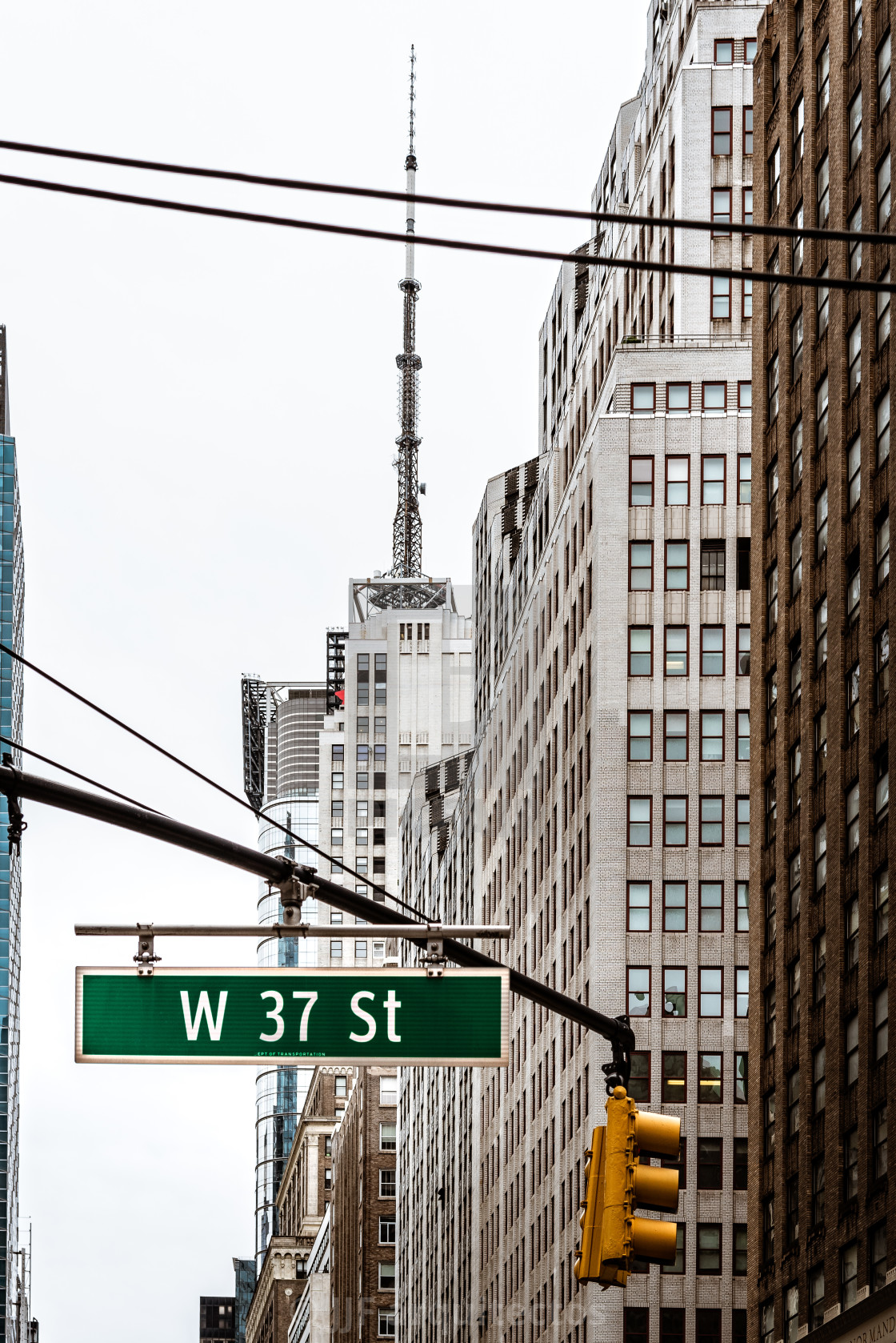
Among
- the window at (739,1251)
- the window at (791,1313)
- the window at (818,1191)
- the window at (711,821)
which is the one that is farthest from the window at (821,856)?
the window at (711,821)

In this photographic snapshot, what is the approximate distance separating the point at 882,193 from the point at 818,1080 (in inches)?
805

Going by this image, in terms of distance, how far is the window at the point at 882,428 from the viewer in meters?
50.2

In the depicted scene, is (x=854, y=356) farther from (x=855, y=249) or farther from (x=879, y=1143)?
(x=879, y=1143)

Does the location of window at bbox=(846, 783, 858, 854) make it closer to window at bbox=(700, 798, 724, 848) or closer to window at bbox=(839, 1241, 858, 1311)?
window at bbox=(839, 1241, 858, 1311)

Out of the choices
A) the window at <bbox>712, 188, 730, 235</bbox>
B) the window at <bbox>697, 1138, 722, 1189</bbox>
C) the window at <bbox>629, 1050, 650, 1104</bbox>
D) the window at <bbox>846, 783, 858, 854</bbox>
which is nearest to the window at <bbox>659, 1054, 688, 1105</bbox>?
the window at <bbox>629, 1050, 650, 1104</bbox>

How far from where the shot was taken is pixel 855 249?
54156 mm

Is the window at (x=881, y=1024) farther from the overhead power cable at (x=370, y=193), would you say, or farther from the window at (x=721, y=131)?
the window at (x=721, y=131)

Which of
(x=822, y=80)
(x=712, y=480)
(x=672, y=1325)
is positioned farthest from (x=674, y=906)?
(x=822, y=80)

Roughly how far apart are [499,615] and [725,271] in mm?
107386

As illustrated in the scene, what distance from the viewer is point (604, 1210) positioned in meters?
15.1

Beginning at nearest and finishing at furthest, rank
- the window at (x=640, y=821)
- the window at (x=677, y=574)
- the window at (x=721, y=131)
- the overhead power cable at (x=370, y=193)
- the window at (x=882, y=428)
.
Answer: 1. the overhead power cable at (x=370, y=193)
2. the window at (x=882, y=428)
3. the window at (x=640, y=821)
4. the window at (x=677, y=574)
5. the window at (x=721, y=131)

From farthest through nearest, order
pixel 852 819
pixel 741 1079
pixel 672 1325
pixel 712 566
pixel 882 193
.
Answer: pixel 712 566 → pixel 741 1079 → pixel 672 1325 → pixel 852 819 → pixel 882 193

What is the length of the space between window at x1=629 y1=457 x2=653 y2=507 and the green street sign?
239 feet

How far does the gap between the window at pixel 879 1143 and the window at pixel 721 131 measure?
172 ft
